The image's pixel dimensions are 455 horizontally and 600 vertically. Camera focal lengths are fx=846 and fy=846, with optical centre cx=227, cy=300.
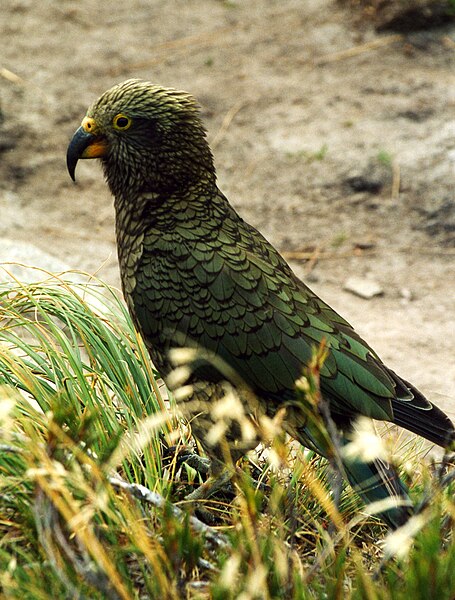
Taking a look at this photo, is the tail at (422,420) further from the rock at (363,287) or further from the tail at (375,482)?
the rock at (363,287)

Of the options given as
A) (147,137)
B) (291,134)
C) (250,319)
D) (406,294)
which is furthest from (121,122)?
(291,134)

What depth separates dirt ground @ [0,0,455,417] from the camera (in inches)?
222

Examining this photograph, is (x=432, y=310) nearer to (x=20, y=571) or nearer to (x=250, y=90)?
(x=250, y=90)

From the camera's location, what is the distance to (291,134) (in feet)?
21.8

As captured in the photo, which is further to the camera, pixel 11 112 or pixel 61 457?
pixel 11 112

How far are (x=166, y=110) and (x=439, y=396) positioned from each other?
2098 millimetres

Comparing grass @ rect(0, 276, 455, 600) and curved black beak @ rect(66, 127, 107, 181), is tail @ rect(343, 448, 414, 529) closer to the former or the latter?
grass @ rect(0, 276, 455, 600)

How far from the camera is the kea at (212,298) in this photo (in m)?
2.90

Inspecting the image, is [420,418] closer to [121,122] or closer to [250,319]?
[250,319]

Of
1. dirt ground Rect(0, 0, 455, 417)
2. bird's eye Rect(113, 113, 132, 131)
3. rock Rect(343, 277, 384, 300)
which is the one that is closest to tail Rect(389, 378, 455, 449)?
bird's eye Rect(113, 113, 132, 131)

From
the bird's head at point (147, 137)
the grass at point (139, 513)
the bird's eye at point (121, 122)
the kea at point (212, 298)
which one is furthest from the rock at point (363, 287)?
the bird's eye at point (121, 122)

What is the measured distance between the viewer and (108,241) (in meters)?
5.88

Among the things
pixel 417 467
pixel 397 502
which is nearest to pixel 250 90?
pixel 417 467

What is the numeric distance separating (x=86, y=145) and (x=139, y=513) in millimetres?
1548
